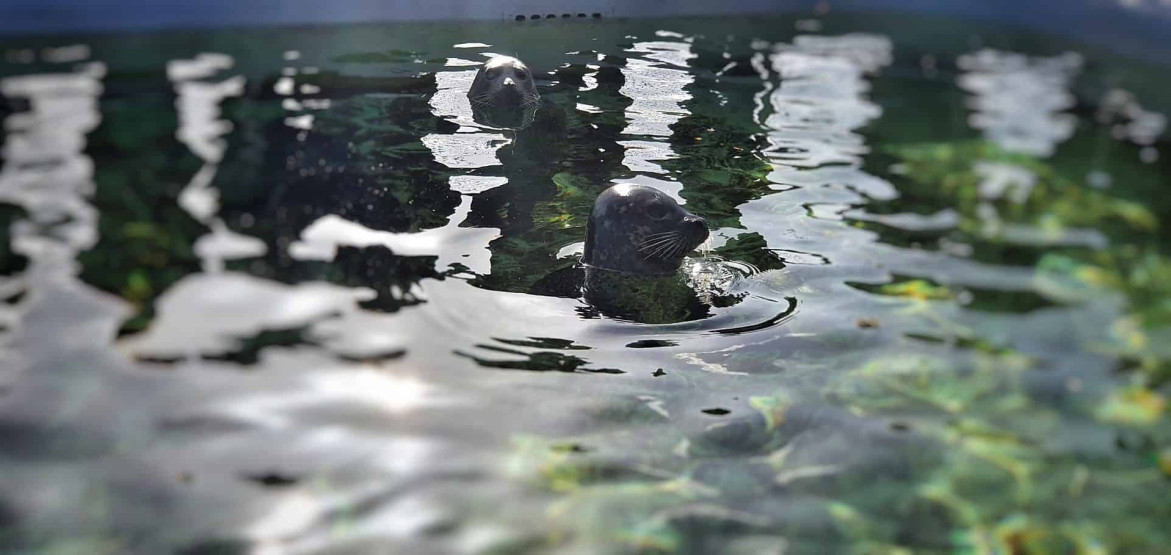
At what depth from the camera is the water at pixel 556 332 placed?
3.52m

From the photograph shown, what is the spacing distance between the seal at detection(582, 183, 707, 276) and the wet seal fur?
117 inches

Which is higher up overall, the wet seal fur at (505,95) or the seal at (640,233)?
the wet seal fur at (505,95)

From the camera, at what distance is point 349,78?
33.4 feet

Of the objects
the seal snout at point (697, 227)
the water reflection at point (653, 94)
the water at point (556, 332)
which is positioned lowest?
the water at point (556, 332)

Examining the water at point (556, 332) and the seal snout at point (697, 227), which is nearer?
the water at point (556, 332)

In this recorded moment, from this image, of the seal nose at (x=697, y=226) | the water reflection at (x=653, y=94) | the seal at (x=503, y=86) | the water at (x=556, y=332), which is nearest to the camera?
the water at (x=556, y=332)

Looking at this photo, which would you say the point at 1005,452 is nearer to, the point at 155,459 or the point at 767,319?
the point at 767,319

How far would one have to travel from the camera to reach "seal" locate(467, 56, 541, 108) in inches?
334

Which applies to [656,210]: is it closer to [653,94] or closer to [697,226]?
[697,226]

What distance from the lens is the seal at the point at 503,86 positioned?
849 cm

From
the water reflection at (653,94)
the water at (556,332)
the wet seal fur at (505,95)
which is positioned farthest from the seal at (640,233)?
the wet seal fur at (505,95)

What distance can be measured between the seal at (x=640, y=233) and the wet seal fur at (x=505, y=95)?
2.98 meters

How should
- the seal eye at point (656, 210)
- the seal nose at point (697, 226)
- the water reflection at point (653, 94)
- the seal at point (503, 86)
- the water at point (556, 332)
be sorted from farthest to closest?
the seal at point (503, 86) → the water reflection at point (653, 94) → the seal eye at point (656, 210) → the seal nose at point (697, 226) → the water at point (556, 332)

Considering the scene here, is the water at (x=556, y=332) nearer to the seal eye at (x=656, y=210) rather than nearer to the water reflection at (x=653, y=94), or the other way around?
the water reflection at (x=653, y=94)
